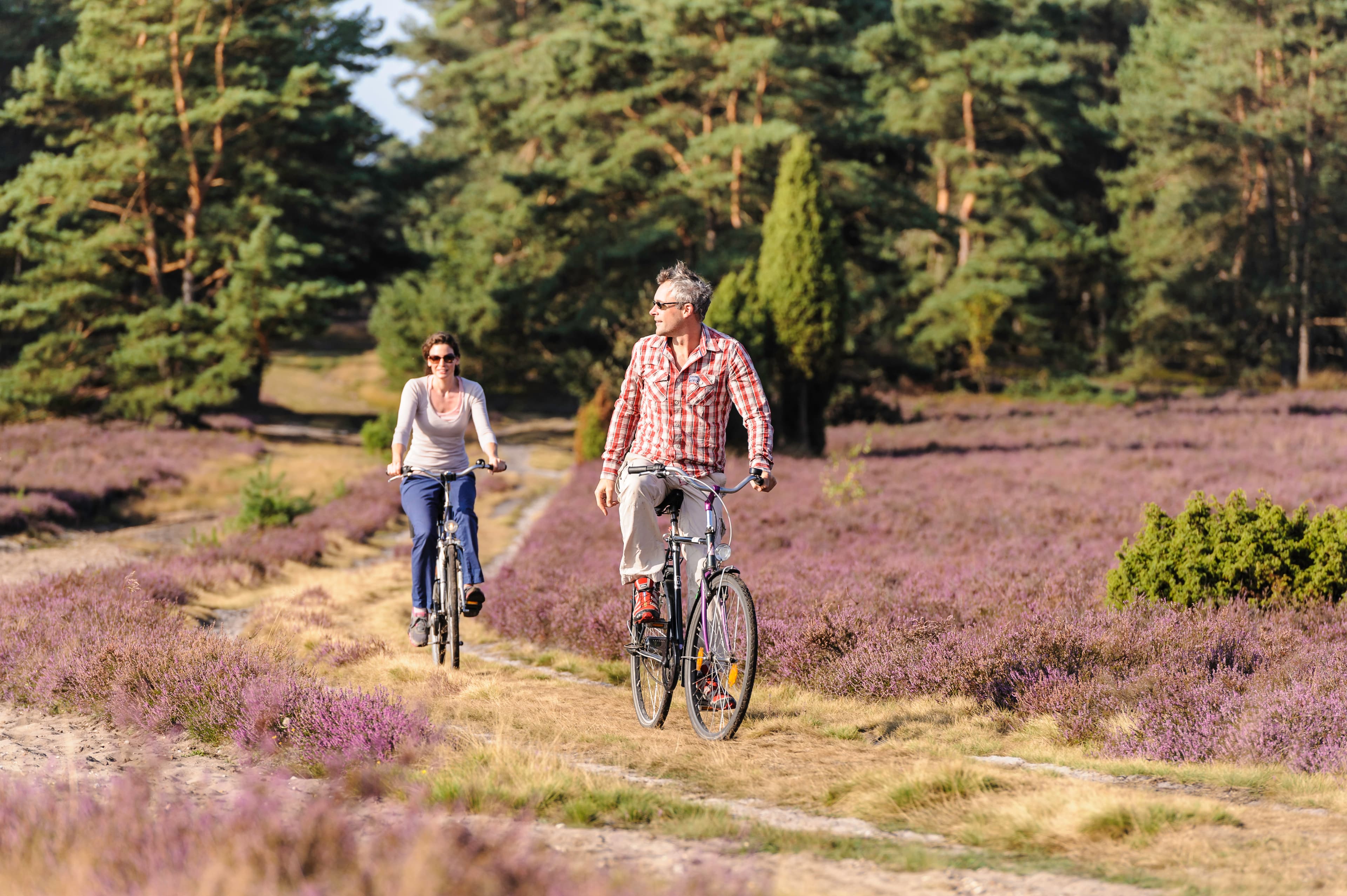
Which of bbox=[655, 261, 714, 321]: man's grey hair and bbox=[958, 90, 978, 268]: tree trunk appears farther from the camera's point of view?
bbox=[958, 90, 978, 268]: tree trunk

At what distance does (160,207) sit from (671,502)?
30883 mm

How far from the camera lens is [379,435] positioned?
27.9 metres

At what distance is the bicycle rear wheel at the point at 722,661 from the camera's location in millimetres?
5691

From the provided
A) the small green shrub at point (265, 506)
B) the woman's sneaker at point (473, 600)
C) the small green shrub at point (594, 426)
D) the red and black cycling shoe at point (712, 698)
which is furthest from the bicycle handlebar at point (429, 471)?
the small green shrub at point (594, 426)

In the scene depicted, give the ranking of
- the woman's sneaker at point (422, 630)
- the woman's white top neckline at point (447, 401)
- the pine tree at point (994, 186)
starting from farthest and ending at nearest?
the pine tree at point (994, 186) < the woman's sneaker at point (422, 630) < the woman's white top neckline at point (447, 401)

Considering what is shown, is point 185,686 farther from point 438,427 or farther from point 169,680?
point 438,427

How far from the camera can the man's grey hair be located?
591 cm

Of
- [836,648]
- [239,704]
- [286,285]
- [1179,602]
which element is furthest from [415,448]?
[286,285]

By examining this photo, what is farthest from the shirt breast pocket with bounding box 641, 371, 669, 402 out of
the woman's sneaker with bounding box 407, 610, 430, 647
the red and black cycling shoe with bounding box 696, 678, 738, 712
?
the woman's sneaker with bounding box 407, 610, 430, 647

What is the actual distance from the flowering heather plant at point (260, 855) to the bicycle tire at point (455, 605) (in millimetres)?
4193

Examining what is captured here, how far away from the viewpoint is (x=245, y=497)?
1683cm

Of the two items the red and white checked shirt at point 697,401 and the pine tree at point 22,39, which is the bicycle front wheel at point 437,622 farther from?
→ the pine tree at point 22,39

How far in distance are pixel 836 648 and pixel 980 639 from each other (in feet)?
3.20

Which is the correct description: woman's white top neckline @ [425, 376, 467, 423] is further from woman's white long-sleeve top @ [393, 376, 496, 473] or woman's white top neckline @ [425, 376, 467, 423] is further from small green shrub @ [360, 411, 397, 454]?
small green shrub @ [360, 411, 397, 454]
